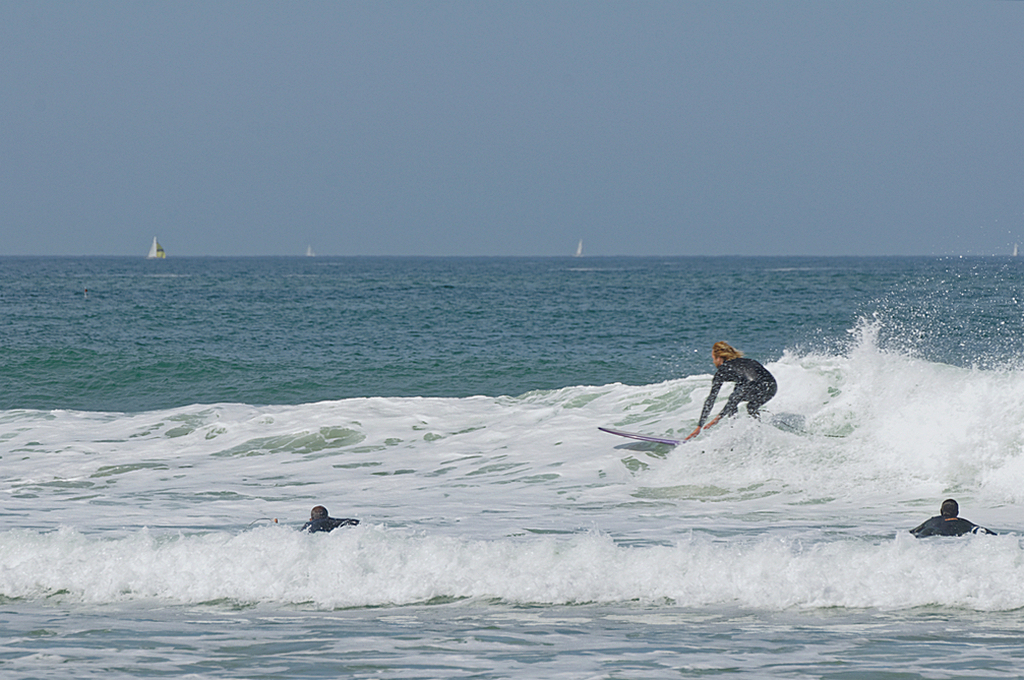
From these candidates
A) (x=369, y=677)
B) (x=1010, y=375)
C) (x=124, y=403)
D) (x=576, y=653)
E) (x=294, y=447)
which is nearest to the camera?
(x=369, y=677)

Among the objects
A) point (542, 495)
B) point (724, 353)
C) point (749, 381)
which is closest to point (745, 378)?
point (749, 381)

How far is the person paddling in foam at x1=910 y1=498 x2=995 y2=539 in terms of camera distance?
10.6 m

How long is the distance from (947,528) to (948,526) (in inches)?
1.1

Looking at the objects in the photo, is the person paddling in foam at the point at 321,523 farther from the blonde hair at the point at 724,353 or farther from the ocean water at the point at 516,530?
the blonde hair at the point at 724,353

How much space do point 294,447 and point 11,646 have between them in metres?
9.86

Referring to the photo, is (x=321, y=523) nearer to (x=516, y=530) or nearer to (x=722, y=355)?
(x=516, y=530)

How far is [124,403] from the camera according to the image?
26.3m

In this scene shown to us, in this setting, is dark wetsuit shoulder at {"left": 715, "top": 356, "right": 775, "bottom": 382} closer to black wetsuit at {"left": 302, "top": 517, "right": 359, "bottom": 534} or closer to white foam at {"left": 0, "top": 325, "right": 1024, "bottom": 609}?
white foam at {"left": 0, "top": 325, "right": 1024, "bottom": 609}

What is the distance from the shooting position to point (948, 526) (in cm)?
1064

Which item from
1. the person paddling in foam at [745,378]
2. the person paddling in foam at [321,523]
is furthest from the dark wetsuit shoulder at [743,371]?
the person paddling in foam at [321,523]

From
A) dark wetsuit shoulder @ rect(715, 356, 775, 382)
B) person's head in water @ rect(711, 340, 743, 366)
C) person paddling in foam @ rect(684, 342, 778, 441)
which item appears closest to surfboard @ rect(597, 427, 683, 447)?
person paddling in foam @ rect(684, 342, 778, 441)

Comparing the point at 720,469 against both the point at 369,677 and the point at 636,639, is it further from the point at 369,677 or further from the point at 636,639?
the point at 369,677

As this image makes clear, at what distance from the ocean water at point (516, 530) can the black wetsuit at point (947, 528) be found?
0.80 feet

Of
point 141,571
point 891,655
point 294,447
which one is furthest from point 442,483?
point 891,655
